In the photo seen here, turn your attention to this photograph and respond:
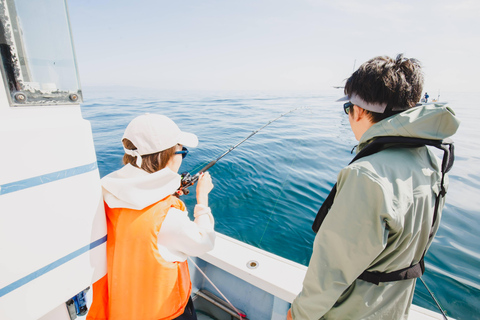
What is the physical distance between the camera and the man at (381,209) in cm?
82

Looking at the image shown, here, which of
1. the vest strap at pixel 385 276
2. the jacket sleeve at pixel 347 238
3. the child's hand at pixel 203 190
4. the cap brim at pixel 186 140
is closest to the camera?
the jacket sleeve at pixel 347 238

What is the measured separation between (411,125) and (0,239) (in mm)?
1492

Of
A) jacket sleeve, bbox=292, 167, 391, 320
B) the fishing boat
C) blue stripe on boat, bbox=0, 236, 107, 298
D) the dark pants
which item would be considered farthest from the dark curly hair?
the dark pants

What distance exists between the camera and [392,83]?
3.17 ft

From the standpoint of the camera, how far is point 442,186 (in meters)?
0.95

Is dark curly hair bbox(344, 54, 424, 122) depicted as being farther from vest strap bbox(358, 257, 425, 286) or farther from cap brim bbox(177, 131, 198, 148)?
cap brim bbox(177, 131, 198, 148)

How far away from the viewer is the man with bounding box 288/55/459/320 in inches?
32.2

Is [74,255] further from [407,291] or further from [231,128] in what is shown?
[231,128]

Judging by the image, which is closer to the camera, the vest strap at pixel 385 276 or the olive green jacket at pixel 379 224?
the olive green jacket at pixel 379 224

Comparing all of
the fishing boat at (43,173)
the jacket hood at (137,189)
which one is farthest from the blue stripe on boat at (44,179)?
the jacket hood at (137,189)

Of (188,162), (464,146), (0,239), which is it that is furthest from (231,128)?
(464,146)

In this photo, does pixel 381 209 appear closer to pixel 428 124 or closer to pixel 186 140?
pixel 428 124

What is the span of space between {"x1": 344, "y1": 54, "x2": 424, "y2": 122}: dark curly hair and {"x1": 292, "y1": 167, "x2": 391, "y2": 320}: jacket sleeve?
0.40m

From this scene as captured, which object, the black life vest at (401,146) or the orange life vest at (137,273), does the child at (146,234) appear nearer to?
the orange life vest at (137,273)
